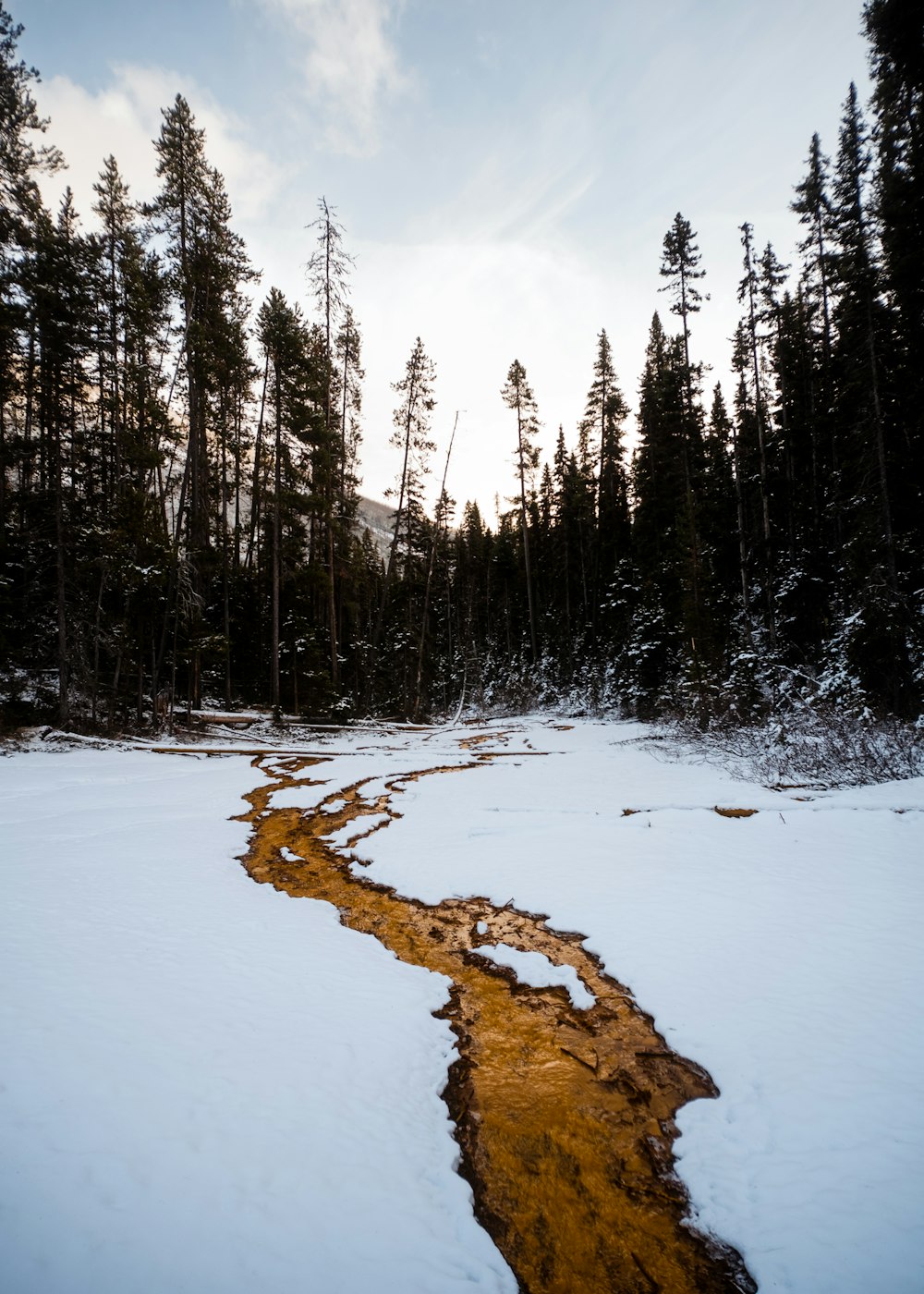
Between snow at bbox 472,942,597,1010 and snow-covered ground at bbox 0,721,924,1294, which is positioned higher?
snow-covered ground at bbox 0,721,924,1294

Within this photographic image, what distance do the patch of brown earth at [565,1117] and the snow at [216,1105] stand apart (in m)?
0.18

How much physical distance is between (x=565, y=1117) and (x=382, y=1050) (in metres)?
1.04

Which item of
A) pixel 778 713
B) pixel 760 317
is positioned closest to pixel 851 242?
→ pixel 760 317

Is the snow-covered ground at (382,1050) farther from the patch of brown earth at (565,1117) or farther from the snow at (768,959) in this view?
the patch of brown earth at (565,1117)

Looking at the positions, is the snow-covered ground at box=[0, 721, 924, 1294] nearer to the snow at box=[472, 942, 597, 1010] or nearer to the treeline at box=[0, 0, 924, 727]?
the snow at box=[472, 942, 597, 1010]

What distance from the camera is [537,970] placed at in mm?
4203

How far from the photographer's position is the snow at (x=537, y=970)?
387 centimetres

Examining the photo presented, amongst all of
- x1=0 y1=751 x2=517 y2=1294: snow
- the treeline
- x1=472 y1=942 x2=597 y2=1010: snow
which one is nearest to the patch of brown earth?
x1=472 y1=942 x2=597 y2=1010: snow

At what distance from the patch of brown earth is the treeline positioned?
10.0 m

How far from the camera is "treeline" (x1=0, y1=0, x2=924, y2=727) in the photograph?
493 inches

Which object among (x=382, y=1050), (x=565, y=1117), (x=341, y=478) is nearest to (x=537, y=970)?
(x=565, y=1117)

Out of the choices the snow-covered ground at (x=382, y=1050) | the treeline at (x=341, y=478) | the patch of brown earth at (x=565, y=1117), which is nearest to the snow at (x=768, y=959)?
the snow-covered ground at (x=382, y=1050)

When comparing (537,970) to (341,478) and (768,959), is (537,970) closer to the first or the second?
(768,959)

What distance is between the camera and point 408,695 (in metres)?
26.4
